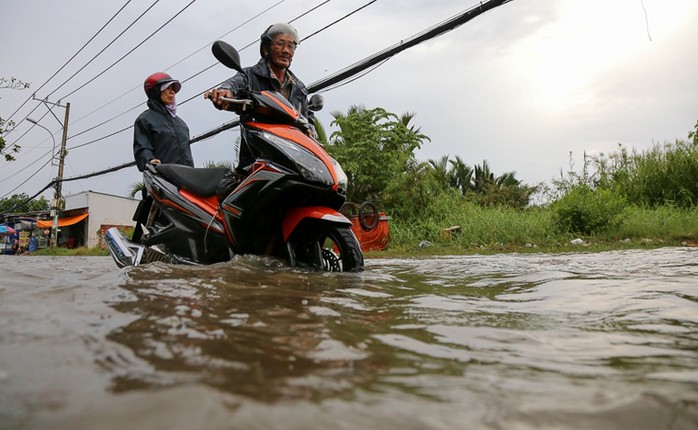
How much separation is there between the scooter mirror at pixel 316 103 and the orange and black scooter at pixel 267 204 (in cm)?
71

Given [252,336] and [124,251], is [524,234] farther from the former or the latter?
[252,336]

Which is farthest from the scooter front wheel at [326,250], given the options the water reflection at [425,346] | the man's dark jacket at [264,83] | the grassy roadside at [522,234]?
the grassy roadside at [522,234]

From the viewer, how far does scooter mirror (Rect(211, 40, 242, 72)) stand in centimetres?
312

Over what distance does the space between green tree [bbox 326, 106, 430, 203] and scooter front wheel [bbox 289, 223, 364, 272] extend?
34.4ft

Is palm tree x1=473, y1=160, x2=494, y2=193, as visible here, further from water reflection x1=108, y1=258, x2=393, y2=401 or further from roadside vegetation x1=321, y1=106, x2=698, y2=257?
water reflection x1=108, y1=258, x2=393, y2=401

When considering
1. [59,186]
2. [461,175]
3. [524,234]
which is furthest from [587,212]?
[59,186]

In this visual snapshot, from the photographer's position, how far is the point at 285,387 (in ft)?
2.51

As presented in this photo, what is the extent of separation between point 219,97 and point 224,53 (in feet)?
0.93

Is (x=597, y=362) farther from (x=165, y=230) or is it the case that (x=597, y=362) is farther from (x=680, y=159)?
(x=680, y=159)

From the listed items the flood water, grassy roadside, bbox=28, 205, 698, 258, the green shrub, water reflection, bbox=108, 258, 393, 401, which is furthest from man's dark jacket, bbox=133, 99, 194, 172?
the green shrub

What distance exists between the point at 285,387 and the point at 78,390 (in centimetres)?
31

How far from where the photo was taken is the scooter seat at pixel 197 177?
3.52 m

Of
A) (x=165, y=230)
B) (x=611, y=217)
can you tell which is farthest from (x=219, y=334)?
(x=611, y=217)

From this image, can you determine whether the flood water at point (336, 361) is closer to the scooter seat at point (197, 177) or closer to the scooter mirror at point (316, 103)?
the scooter seat at point (197, 177)
